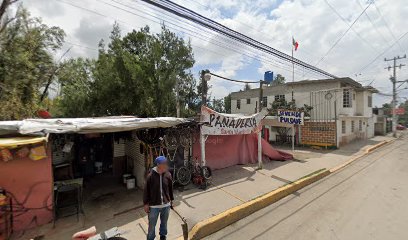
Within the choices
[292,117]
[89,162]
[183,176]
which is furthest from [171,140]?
[292,117]

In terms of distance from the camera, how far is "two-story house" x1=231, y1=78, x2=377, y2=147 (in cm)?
1927

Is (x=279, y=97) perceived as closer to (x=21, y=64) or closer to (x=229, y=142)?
(x=229, y=142)

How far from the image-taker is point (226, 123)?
9.44 m

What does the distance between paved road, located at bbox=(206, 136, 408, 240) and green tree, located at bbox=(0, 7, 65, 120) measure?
13.0 meters

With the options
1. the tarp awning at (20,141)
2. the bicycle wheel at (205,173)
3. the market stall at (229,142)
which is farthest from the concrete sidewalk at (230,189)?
the tarp awning at (20,141)

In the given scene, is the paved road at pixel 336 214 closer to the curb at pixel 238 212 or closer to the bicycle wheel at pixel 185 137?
the curb at pixel 238 212

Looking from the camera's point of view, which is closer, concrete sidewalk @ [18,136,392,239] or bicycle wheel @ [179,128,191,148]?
concrete sidewalk @ [18,136,392,239]

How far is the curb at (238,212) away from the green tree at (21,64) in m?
12.5

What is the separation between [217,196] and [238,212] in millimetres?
1215

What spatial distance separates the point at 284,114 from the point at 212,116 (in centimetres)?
634

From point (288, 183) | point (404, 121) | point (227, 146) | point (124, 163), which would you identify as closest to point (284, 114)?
point (227, 146)

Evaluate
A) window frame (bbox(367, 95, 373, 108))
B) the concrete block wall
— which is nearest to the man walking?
the concrete block wall

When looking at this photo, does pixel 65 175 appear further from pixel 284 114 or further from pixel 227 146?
pixel 284 114

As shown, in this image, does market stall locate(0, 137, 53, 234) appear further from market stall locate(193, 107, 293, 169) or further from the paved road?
market stall locate(193, 107, 293, 169)
